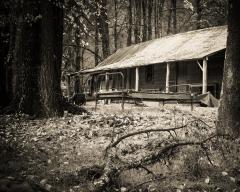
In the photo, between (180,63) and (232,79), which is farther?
(180,63)

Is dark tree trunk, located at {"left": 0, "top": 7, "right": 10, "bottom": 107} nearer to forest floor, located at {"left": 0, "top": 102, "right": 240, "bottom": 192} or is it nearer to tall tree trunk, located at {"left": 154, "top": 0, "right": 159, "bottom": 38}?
forest floor, located at {"left": 0, "top": 102, "right": 240, "bottom": 192}

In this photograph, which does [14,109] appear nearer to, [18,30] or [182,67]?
[18,30]

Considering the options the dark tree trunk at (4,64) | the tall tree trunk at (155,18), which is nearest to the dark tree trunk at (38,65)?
the dark tree trunk at (4,64)

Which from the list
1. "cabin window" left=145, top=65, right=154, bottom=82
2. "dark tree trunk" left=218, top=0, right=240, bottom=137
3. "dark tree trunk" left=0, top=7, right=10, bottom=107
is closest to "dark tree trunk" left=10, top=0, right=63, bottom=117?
"dark tree trunk" left=0, top=7, right=10, bottom=107

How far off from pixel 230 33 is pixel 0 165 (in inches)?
213

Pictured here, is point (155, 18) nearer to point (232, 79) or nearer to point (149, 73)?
point (149, 73)

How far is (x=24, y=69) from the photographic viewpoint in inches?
454

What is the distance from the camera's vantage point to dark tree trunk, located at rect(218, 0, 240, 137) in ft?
26.9

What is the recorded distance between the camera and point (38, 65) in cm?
1162

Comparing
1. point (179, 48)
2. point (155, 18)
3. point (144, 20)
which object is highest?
point (155, 18)

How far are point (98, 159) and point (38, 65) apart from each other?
5.53 m

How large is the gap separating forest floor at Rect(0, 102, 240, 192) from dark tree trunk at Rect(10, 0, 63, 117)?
4.60 feet

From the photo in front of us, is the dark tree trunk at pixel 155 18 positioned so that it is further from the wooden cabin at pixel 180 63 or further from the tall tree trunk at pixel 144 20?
the wooden cabin at pixel 180 63

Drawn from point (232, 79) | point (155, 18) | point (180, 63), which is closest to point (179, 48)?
point (180, 63)
